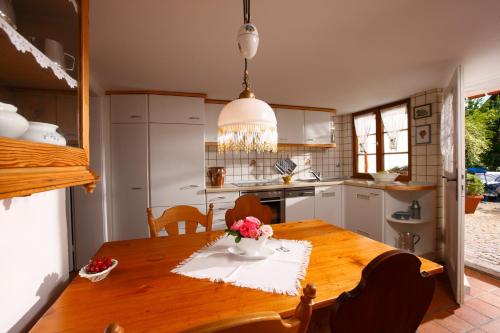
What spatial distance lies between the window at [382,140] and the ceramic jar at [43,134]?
3.64 metres

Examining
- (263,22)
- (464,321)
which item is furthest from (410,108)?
(263,22)

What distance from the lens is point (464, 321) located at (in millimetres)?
1745

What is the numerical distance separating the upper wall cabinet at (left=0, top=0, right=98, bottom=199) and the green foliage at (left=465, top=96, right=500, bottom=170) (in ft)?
24.0

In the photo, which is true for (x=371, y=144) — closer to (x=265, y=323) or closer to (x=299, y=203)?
(x=299, y=203)

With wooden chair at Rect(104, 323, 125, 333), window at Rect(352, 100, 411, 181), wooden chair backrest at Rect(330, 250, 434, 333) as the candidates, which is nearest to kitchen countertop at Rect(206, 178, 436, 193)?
window at Rect(352, 100, 411, 181)

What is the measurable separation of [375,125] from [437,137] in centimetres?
97

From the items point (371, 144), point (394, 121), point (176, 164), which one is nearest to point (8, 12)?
point (176, 164)

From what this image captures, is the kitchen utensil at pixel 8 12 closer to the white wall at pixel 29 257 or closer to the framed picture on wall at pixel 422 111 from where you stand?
the white wall at pixel 29 257

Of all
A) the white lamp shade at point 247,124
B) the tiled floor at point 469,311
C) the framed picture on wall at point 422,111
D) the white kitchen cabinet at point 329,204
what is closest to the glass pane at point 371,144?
the framed picture on wall at point 422,111

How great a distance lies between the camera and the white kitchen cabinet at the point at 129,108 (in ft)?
8.91

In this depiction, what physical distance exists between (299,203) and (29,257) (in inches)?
112

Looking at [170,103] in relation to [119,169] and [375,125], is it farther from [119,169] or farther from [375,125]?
[375,125]

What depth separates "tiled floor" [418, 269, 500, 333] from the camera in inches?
66.3

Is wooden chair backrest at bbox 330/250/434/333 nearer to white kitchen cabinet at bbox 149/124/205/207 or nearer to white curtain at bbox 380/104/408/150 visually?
white kitchen cabinet at bbox 149/124/205/207
